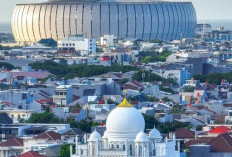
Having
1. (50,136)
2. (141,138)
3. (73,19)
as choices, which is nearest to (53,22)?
(73,19)

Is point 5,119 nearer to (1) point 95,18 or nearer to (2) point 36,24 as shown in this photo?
(1) point 95,18

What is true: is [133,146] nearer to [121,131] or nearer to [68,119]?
[121,131]

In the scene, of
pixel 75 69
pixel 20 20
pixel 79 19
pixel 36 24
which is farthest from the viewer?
pixel 20 20

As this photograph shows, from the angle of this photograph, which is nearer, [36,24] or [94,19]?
[94,19]

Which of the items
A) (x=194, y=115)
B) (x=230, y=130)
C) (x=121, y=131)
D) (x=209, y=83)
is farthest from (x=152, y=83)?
(x=121, y=131)

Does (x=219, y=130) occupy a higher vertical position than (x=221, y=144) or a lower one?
lower

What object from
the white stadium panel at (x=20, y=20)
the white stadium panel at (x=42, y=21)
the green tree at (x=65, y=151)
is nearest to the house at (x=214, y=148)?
the green tree at (x=65, y=151)

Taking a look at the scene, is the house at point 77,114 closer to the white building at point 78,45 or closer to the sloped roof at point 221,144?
the sloped roof at point 221,144

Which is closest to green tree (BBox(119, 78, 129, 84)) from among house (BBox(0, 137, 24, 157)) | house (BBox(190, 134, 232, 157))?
house (BBox(0, 137, 24, 157))

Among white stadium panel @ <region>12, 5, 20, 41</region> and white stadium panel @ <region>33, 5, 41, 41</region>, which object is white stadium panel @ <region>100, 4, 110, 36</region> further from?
white stadium panel @ <region>12, 5, 20, 41</region>
